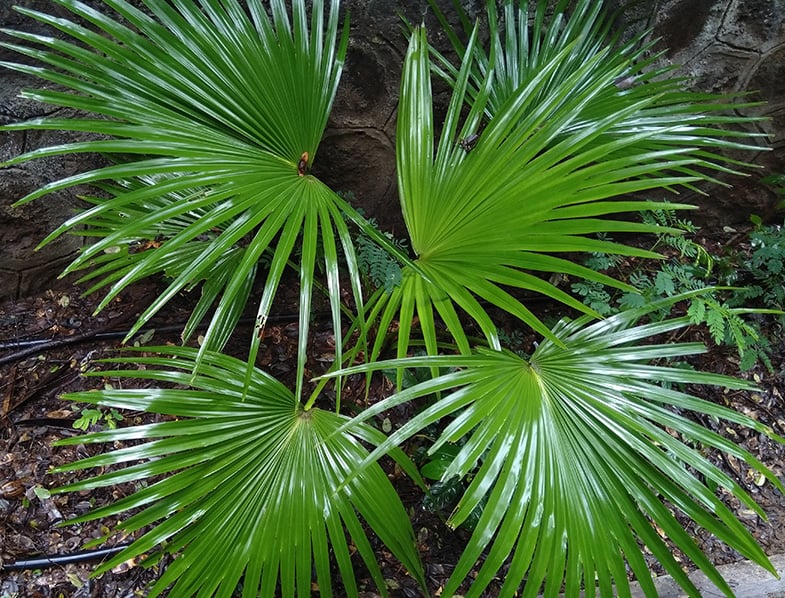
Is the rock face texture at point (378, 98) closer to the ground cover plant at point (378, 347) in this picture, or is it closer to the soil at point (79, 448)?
the soil at point (79, 448)

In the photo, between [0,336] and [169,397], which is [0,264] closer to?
[0,336]

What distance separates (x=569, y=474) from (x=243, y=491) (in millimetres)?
607

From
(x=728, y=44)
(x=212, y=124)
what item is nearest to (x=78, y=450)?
(x=212, y=124)

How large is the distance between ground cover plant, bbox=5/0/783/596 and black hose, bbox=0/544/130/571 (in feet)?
1.61

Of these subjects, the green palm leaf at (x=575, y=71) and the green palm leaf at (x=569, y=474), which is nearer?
the green palm leaf at (x=569, y=474)

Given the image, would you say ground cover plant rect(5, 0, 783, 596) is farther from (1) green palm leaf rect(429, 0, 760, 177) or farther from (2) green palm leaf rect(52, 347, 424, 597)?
(1) green palm leaf rect(429, 0, 760, 177)

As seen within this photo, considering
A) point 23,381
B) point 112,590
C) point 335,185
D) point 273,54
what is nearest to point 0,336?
point 23,381

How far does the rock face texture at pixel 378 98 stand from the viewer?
1.63 m

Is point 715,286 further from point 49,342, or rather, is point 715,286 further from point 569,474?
point 49,342

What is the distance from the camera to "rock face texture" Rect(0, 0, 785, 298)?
163 centimetres

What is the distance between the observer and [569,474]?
946 millimetres

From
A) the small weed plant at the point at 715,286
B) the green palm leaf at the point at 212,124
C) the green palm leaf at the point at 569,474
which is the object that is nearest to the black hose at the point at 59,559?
the green palm leaf at the point at 212,124

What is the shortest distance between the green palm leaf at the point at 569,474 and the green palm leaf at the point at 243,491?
215mm

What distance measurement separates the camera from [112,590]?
4.49ft
